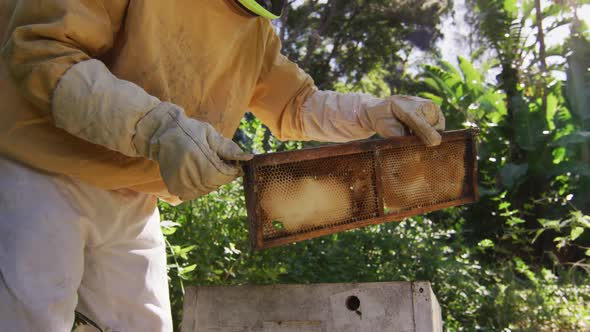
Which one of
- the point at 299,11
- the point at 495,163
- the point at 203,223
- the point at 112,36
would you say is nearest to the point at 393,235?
the point at 203,223

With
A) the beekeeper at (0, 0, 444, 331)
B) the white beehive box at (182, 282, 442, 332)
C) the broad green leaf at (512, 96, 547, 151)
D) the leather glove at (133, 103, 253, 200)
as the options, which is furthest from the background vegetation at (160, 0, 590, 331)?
the leather glove at (133, 103, 253, 200)

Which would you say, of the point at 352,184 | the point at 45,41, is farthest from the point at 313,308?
the point at 45,41

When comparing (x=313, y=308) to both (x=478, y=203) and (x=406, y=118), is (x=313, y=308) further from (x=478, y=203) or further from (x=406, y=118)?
(x=478, y=203)

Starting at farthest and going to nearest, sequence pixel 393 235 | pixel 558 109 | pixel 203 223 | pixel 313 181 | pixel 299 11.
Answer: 1. pixel 299 11
2. pixel 558 109
3. pixel 393 235
4. pixel 203 223
5. pixel 313 181

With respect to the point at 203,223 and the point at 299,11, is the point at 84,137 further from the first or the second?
the point at 299,11

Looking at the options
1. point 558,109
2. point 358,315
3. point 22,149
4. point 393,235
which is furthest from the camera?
point 558,109

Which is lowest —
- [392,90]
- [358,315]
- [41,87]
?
[358,315]

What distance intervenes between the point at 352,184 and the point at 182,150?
31.5 inches

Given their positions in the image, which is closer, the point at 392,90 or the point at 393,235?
the point at 393,235

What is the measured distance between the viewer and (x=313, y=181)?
2141 mm

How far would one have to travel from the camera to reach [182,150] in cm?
159

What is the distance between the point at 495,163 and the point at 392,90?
25.8 ft

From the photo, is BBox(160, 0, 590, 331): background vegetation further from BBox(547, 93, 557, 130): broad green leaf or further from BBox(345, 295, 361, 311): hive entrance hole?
BBox(345, 295, 361, 311): hive entrance hole

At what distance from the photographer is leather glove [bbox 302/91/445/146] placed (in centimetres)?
228
